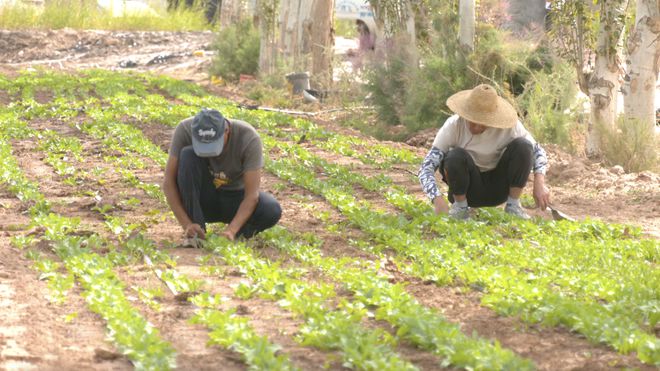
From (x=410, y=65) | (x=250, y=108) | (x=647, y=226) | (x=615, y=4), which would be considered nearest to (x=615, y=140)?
(x=615, y=4)

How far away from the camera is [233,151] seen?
356 inches

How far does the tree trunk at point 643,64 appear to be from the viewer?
14.6 metres

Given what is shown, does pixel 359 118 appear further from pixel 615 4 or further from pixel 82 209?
pixel 82 209

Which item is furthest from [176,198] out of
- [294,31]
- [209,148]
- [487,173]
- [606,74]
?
[294,31]

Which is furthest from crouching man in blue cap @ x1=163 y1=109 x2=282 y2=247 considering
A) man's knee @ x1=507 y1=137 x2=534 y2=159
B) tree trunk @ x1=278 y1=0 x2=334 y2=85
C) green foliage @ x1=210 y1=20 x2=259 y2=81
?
green foliage @ x1=210 y1=20 x2=259 y2=81

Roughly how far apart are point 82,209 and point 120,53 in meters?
28.4

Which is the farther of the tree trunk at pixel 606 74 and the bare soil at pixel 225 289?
the tree trunk at pixel 606 74

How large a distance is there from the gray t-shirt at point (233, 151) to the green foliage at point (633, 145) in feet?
22.0

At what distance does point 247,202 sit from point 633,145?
6.92 m

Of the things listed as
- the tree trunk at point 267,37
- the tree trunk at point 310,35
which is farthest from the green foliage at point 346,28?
the tree trunk at point 310,35

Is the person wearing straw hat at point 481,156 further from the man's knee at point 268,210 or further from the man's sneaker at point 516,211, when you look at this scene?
the man's knee at point 268,210

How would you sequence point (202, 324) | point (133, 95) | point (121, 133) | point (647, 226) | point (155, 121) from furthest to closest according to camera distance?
point (133, 95) → point (155, 121) → point (121, 133) → point (647, 226) → point (202, 324)

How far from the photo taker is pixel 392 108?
20.2 meters

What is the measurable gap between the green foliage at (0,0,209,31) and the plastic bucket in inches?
721
